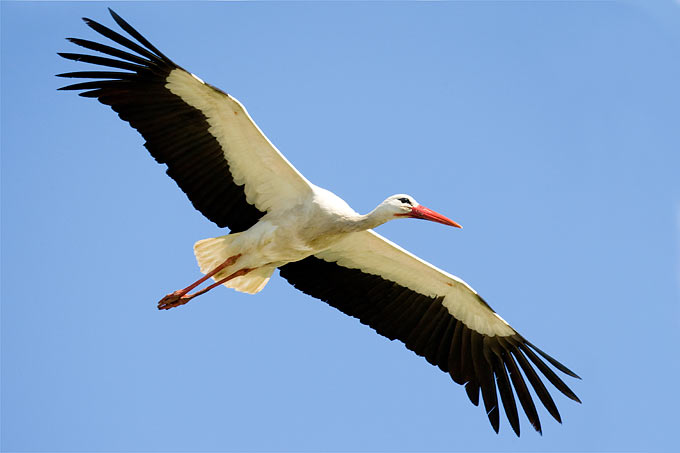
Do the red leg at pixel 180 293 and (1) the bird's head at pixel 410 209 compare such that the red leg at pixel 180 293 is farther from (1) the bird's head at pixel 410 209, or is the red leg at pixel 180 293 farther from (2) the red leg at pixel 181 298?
(1) the bird's head at pixel 410 209

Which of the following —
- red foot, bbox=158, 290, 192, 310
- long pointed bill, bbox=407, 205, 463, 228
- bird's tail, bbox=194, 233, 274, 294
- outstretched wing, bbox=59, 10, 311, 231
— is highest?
outstretched wing, bbox=59, 10, 311, 231

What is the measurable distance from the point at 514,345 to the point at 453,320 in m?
0.61

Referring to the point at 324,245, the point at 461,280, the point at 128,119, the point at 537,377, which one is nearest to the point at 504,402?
the point at 537,377

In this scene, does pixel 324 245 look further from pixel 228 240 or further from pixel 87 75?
pixel 87 75

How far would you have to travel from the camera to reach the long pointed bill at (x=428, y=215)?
9.74 m

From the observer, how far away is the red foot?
32.7 feet

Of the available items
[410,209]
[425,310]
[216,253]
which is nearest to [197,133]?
[216,253]

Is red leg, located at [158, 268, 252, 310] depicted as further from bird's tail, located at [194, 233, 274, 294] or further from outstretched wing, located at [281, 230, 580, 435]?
outstretched wing, located at [281, 230, 580, 435]

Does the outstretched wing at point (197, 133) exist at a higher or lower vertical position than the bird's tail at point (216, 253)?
higher

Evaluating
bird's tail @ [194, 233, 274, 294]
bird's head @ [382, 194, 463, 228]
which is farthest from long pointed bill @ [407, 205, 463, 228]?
bird's tail @ [194, 233, 274, 294]

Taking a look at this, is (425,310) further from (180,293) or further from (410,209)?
(180,293)

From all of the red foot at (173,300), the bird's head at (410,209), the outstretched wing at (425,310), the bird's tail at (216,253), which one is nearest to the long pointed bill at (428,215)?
the bird's head at (410,209)

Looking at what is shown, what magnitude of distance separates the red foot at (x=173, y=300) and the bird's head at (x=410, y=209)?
1959 millimetres

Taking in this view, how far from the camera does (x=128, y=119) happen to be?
31.7 ft
